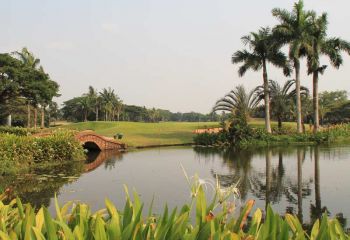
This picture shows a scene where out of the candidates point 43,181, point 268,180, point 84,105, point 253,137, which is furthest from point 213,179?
point 84,105

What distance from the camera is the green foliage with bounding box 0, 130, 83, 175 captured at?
1847 cm

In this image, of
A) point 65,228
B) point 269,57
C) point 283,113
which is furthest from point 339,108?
point 65,228

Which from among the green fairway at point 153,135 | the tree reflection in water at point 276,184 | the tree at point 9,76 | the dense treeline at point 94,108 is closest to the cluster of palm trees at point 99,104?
the dense treeline at point 94,108

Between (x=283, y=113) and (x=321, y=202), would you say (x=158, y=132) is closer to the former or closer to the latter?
(x=283, y=113)

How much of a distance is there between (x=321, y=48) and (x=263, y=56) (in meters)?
5.33

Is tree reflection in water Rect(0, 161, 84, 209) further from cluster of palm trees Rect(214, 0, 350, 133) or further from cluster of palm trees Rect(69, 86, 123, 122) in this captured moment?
cluster of palm trees Rect(69, 86, 123, 122)

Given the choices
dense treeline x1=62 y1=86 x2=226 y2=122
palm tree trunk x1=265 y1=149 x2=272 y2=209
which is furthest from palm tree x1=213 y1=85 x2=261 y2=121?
dense treeline x1=62 y1=86 x2=226 y2=122

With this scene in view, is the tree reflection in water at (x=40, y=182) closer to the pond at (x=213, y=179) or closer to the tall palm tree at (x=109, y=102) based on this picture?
the pond at (x=213, y=179)

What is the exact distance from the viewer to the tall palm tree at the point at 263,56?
36.7 m

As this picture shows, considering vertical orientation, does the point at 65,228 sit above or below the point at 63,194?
above

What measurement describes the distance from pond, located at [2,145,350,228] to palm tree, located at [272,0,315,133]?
48.1ft

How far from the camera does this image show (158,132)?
144 ft

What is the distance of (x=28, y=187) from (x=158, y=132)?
1172 inches

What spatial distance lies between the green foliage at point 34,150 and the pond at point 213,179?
979 mm
